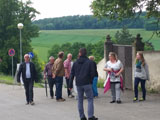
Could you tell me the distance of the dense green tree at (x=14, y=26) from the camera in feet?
182

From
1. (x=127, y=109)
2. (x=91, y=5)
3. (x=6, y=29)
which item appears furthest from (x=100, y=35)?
(x=127, y=109)

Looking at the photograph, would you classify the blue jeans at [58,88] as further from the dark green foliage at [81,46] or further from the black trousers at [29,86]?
the dark green foliage at [81,46]

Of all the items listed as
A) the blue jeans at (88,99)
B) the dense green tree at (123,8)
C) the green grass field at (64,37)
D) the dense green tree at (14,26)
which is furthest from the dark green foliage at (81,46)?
the blue jeans at (88,99)

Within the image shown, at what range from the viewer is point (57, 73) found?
13883 millimetres

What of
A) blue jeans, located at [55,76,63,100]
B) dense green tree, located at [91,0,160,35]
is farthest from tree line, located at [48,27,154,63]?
blue jeans, located at [55,76,63,100]

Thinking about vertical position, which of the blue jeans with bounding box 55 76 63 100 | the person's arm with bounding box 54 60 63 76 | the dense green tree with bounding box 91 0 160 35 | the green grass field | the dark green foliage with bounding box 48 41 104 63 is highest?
the dense green tree with bounding box 91 0 160 35

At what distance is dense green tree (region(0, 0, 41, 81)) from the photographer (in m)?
55.4

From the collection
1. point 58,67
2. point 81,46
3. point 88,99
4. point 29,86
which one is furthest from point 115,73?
point 81,46

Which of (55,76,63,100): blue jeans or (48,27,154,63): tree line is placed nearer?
(55,76,63,100): blue jeans

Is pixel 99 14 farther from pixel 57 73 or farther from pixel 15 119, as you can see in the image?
pixel 15 119

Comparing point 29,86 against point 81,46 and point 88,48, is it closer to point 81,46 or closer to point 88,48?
point 88,48

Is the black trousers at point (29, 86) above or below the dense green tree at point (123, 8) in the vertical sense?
below

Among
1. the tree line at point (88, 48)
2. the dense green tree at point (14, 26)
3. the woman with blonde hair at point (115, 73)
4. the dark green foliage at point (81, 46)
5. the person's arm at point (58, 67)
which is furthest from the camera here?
the tree line at point (88, 48)

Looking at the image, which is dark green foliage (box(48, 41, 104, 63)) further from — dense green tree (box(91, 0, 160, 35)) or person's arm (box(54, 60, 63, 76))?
person's arm (box(54, 60, 63, 76))
